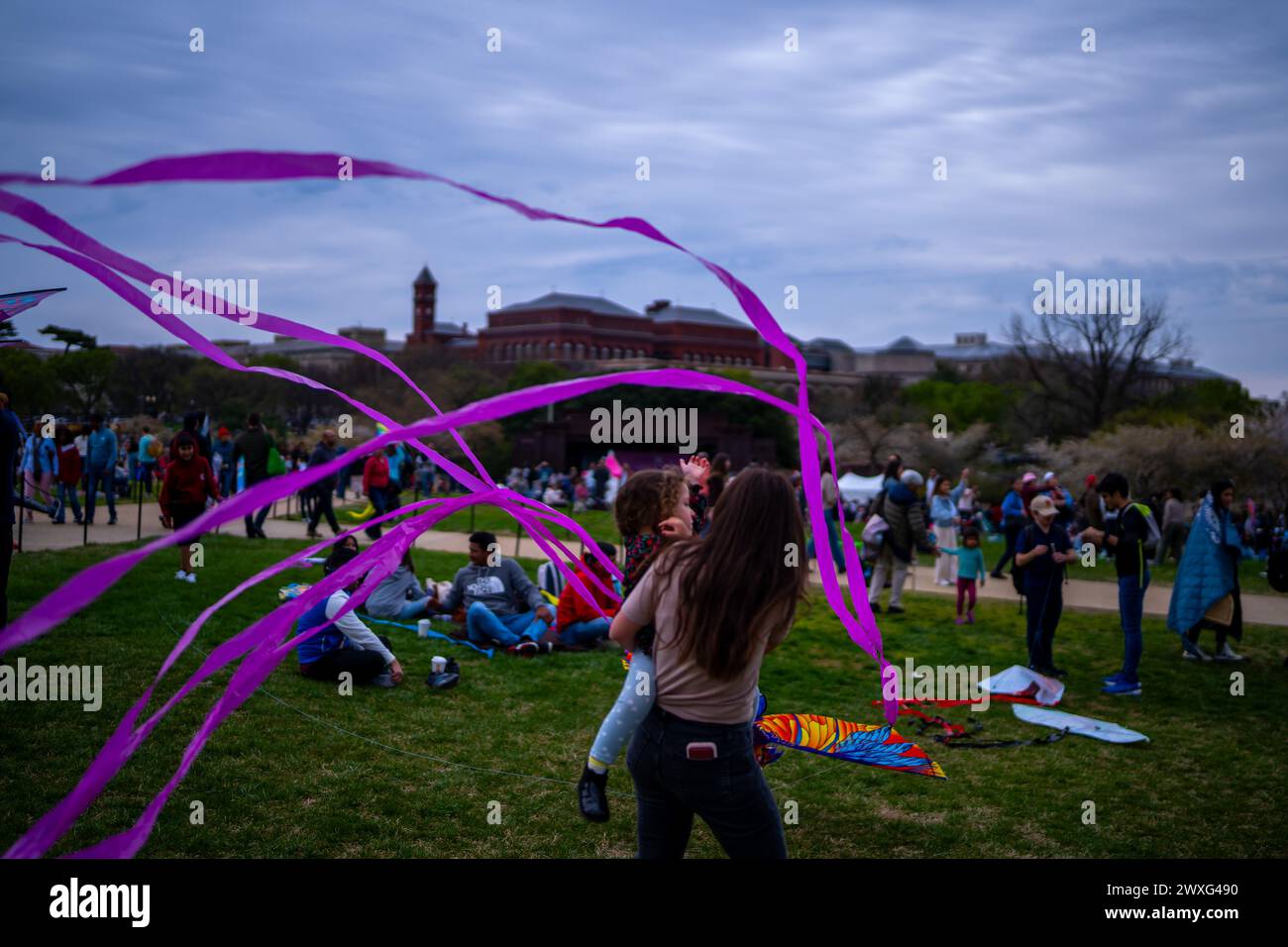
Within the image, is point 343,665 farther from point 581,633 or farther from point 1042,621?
point 1042,621

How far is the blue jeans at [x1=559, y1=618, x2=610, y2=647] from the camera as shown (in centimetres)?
945

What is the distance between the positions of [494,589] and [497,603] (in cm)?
14

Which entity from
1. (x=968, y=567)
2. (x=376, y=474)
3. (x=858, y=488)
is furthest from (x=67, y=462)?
(x=858, y=488)

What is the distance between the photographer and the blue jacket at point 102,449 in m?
15.7

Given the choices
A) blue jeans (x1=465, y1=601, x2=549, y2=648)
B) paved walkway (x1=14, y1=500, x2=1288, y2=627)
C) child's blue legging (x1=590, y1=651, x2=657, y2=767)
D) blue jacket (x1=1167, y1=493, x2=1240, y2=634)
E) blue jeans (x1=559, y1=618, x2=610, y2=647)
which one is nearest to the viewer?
child's blue legging (x1=590, y1=651, x2=657, y2=767)

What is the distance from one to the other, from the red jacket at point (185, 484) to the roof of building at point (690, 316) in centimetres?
10941

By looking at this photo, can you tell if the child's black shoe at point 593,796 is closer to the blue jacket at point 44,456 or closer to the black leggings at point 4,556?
the black leggings at point 4,556

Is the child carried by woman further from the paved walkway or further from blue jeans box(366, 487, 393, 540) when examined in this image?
blue jeans box(366, 487, 393, 540)

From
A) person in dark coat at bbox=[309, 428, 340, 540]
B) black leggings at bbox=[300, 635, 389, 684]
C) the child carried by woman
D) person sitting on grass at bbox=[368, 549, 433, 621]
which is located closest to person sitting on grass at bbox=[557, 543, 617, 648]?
person sitting on grass at bbox=[368, 549, 433, 621]

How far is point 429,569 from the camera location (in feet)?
47.0

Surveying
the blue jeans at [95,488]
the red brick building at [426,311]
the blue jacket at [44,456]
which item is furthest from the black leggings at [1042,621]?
the red brick building at [426,311]

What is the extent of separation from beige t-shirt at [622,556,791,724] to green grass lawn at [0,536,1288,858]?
149cm
